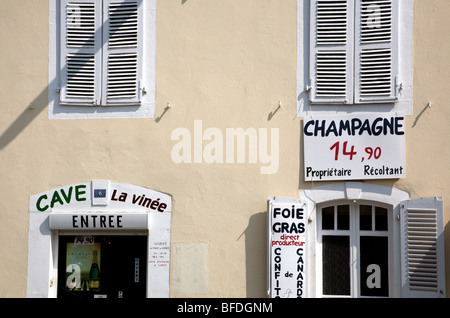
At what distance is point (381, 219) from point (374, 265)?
0.68m

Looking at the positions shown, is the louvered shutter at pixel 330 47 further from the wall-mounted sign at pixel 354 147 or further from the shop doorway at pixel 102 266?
the shop doorway at pixel 102 266

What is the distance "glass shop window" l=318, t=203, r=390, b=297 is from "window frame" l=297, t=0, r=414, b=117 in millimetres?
1428

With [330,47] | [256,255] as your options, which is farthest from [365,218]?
[330,47]

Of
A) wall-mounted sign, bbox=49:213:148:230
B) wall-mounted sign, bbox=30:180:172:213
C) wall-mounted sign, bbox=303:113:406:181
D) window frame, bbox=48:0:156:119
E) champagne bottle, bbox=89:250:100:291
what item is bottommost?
champagne bottle, bbox=89:250:100:291

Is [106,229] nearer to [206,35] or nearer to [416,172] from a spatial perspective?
[206,35]

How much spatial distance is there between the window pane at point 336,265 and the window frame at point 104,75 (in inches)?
130

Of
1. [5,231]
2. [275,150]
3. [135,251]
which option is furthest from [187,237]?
[5,231]

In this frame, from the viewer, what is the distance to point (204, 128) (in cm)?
1149

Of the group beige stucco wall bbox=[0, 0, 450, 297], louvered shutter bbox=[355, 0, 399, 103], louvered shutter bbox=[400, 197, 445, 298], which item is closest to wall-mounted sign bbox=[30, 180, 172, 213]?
beige stucco wall bbox=[0, 0, 450, 297]

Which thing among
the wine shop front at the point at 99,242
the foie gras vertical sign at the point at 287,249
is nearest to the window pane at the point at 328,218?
the foie gras vertical sign at the point at 287,249

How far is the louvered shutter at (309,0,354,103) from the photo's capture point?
11.3 meters

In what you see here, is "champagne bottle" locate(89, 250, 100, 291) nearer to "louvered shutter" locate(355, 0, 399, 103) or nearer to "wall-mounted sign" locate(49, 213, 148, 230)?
"wall-mounted sign" locate(49, 213, 148, 230)

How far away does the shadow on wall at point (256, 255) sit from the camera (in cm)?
1116

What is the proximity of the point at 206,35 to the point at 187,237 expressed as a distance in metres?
3.04
